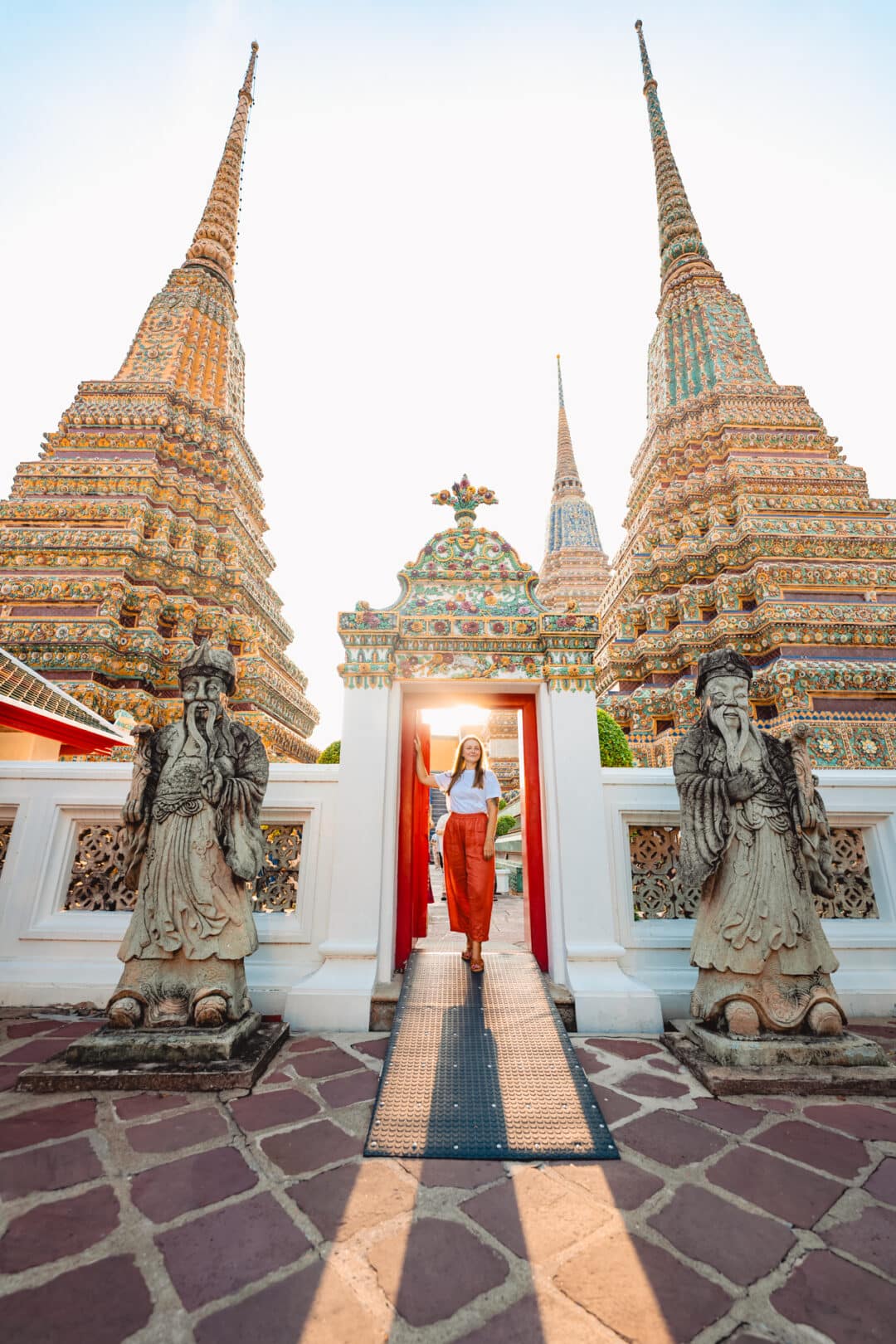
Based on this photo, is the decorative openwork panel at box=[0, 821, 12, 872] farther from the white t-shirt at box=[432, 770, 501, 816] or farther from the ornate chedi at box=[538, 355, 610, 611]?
the ornate chedi at box=[538, 355, 610, 611]

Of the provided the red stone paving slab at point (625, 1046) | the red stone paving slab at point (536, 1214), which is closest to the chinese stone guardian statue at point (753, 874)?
the red stone paving slab at point (625, 1046)

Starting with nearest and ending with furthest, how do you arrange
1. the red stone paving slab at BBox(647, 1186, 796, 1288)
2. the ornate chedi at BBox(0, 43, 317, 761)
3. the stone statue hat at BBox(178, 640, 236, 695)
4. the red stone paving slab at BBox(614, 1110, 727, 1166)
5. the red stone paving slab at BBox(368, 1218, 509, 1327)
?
the red stone paving slab at BBox(368, 1218, 509, 1327)
the red stone paving slab at BBox(647, 1186, 796, 1288)
the red stone paving slab at BBox(614, 1110, 727, 1166)
the stone statue hat at BBox(178, 640, 236, 695)
the ornate chedi at BBox(0, 43, 317, 761)

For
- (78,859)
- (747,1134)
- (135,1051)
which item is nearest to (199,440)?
(78,859)

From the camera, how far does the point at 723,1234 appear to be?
1938 millimetres

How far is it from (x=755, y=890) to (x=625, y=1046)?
1.29 m

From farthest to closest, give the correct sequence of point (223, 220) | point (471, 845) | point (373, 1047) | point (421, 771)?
point (223, 220) < point (421, 771) < point (471, 845) < point (373, 1047)

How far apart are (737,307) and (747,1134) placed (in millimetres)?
21301

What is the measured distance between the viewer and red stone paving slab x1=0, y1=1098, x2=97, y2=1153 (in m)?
2.49

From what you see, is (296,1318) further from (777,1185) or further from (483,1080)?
(777,1185)

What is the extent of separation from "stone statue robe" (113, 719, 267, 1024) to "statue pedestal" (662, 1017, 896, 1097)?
107 inches

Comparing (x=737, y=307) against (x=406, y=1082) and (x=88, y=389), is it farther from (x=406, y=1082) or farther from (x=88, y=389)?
(x=406, y=1082)

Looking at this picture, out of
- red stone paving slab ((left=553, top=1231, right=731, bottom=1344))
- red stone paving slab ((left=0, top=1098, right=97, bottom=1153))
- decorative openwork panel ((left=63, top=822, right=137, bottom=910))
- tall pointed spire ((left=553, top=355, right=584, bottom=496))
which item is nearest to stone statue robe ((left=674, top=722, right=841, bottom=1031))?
red stone paving slab ((left=553, top=1231, right=731, bottom=1344))

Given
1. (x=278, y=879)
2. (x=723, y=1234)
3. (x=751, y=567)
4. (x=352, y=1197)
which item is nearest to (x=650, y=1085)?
(x=723, y=1234)

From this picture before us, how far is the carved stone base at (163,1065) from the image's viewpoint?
2.98 m
